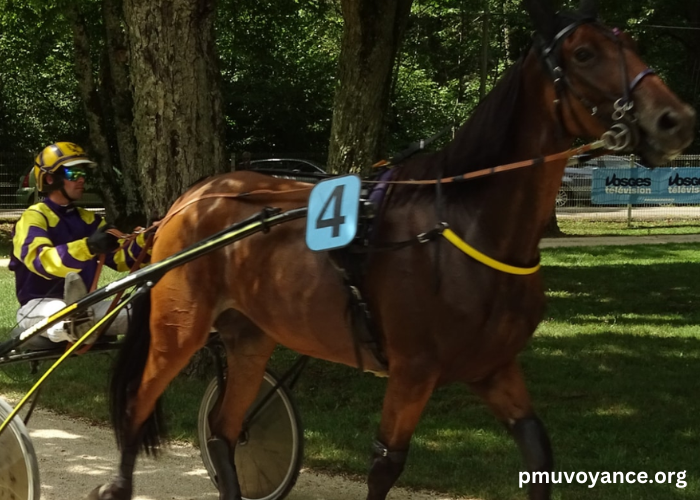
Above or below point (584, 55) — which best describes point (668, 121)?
below

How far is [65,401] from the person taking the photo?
749 centimetres

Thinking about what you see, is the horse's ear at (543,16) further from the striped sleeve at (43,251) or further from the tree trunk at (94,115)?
the tree trunk at (94,115)

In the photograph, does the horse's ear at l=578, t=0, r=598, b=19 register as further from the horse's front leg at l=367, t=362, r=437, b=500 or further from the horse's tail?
the horse's tail

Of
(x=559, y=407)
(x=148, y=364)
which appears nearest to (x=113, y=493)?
(x=148, y=364)

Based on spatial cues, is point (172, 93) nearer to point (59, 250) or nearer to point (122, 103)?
point (59, 250)

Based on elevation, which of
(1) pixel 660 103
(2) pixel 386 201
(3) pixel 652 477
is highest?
(1) pixel 660 103

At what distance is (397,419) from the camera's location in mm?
3758

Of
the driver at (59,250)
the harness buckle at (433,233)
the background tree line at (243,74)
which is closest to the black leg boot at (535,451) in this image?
the harness buckle at (433,233)

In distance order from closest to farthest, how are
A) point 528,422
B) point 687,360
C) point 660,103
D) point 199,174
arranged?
point 660,103
point 528,422
point 199,174
point 687,360

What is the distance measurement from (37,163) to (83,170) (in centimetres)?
27

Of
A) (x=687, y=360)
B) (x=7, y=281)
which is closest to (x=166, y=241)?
(x=687, y=360)

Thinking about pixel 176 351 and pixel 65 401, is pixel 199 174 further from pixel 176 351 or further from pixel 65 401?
pixel 176 351

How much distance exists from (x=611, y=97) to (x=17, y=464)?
322 cm

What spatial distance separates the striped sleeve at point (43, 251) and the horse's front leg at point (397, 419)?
178cm
